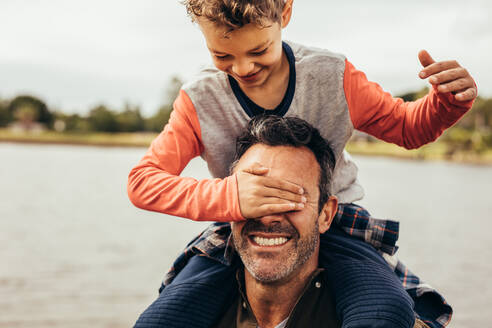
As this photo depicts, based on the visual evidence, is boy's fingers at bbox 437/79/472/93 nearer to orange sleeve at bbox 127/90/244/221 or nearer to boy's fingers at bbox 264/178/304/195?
boy's fingers at bbox 264/178/304/195

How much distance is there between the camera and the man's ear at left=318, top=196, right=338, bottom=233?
239cm

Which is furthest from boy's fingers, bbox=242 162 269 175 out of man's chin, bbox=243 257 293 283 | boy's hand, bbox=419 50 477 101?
boy's hand, bbox=419 50 477 101

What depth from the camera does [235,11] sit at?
206cm

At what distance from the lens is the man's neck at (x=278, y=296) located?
2.33 metres

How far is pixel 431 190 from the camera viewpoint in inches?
907

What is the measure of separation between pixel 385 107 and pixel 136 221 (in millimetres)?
11046

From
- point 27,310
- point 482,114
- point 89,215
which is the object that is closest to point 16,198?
point 89,215

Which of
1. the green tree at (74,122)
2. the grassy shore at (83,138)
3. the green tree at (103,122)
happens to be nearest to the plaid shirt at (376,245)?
the grassy shore at (83,138)

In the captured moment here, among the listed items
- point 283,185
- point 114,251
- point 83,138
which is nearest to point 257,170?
point 283,185

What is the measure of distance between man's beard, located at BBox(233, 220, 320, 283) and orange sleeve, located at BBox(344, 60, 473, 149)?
0.70 metres

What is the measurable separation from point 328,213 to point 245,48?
949 millimetres

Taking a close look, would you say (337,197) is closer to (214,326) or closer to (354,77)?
(354,77)

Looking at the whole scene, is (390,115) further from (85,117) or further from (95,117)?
(85,117)

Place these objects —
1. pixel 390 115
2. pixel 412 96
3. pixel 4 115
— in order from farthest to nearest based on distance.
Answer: pixel 4 115, pixel 412 96, pixel 390 115
